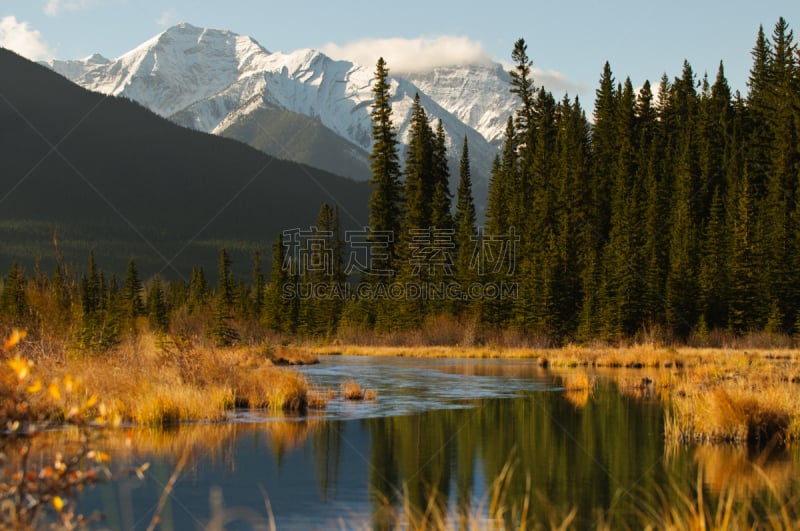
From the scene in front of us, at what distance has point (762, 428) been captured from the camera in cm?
1930

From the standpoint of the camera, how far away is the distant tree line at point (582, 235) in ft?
220

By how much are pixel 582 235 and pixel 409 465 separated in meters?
64.2

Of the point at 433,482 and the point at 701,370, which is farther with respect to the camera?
the point at 701,370

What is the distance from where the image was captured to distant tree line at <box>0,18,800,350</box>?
6694 centimetres

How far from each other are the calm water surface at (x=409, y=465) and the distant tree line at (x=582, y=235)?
87.3 ft

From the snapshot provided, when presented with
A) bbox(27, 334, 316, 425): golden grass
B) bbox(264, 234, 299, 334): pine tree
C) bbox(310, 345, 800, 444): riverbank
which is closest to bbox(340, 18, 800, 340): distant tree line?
bbox(264, 234, 299, 334): pine tree

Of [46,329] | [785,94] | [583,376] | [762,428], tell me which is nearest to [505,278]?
[785,94]

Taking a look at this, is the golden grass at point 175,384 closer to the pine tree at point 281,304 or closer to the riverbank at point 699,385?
the riverbank at point 699,385

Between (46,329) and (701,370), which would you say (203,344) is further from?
(701,370)

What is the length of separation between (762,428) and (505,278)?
55.3 m

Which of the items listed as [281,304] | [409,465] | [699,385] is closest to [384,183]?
[281,304]

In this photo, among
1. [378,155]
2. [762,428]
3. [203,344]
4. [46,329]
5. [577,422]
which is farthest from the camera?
[378,155]

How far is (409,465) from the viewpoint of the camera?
1733 cm

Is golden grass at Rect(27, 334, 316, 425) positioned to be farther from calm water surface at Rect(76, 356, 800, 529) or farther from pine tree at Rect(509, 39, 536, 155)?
pine tree at Rect(509, 39, 536, 155)
